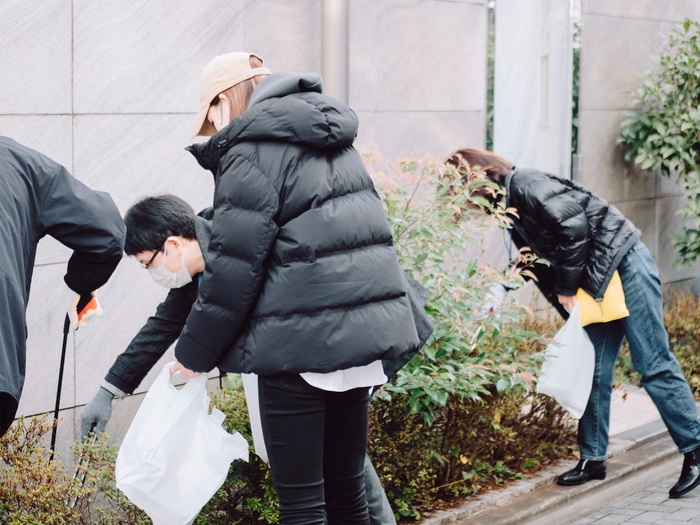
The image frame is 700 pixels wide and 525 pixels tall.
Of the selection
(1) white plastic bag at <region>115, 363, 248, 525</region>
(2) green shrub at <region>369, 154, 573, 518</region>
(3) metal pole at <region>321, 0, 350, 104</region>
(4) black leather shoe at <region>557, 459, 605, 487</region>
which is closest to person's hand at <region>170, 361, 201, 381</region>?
(1) white plastic bag at <region>115, 363, 248, 525</region>

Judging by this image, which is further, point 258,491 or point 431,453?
point 431,453

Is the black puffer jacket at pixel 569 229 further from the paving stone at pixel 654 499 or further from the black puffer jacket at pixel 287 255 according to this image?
the black puffer jacket at pixel 287 255

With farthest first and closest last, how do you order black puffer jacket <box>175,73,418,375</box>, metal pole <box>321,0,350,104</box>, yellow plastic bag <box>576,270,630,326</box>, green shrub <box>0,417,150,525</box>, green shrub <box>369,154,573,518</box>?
metal pole <box>321,0,350,104</box>
yellow plastic bag <box>576,270,630,326</box>
green shrub <box>369,154,573,518</box>
green shrub <box>0,417,150,525</box>
black puffer jacket <box>175,73,418,375</box>

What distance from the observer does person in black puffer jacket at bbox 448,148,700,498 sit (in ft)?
14.9

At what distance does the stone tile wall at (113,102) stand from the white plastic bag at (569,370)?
198 centimetres

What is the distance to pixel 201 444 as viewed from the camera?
10.6 ft

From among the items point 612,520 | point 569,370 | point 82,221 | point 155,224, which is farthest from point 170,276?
point 612,520

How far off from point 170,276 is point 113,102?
5.50 ft

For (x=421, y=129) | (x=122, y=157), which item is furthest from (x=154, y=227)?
(x=421, y=129)

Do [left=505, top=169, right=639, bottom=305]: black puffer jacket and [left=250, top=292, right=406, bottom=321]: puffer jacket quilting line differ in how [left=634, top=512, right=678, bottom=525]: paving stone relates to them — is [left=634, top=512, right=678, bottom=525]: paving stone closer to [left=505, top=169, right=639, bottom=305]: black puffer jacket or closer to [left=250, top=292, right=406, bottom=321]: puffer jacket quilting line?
[left=505, top=169, right=639, bottom=305]: black puffer jacket

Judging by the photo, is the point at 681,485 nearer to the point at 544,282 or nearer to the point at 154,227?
the point at 544,282

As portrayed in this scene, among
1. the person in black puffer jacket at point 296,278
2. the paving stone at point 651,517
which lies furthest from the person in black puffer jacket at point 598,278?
the person in black puffer jacket at point 296,278

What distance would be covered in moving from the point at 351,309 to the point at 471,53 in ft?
14.1

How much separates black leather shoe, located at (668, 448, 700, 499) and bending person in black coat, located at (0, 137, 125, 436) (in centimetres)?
Answer: 304
